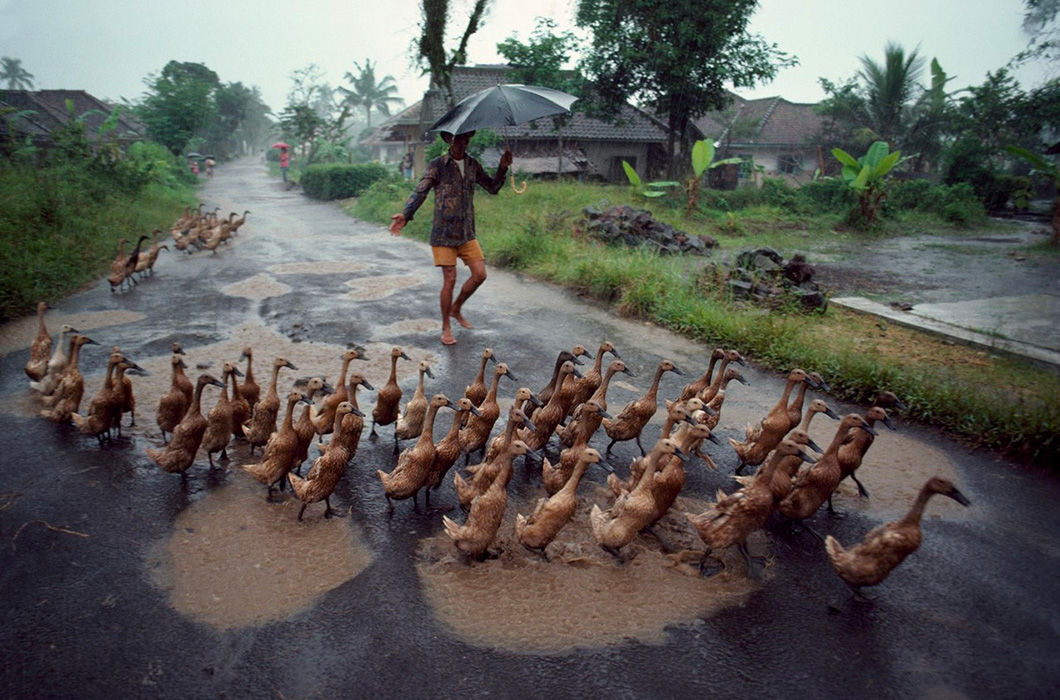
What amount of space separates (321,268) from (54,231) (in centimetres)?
444

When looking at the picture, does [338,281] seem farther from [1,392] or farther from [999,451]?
[999,451]

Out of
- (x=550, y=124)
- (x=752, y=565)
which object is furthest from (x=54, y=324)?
(x=550, y=124)

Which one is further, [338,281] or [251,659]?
[338,281]

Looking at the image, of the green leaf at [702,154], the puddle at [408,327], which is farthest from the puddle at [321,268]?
the green leaf at [702,154]

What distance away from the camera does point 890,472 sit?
4.72 metres

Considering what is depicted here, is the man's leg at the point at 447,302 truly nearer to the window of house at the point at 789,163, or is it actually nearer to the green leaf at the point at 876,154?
the green leaf at the point at 876,154

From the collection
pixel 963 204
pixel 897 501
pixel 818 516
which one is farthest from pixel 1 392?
pixel 963 204

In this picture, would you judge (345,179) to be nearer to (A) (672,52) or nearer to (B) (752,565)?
(A) (672,52)

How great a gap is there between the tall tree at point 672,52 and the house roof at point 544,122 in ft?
Result: 5.97

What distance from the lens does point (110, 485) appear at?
4262 millimetres

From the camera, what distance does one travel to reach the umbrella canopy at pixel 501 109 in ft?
21.9

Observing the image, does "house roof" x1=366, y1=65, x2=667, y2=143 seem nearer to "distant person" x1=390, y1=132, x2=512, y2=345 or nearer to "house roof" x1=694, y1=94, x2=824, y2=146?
"house roof" x1=694, y1=94, x2=824, y2=146

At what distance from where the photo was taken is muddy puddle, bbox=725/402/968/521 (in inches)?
168

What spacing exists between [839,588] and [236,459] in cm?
420
